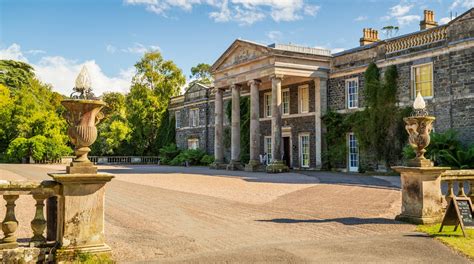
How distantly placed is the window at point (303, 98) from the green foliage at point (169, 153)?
18.2m

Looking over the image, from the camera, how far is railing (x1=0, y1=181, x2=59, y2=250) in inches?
236

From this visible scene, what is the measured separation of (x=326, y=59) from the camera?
28.8 m

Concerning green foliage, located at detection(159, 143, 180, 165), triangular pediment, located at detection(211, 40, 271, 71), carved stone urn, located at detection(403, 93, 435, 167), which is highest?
triangular pediment, located at detection(211, 40, 271, 71)

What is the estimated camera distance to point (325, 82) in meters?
28.8

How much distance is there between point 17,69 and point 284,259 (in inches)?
2424

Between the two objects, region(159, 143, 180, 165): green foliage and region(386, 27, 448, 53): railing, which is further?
region(159, 143, 180, 165): green foliage

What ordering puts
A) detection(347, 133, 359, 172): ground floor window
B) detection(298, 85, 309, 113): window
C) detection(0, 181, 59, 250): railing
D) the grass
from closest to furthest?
detection(0, 181, 59, 250): railing, the grass, detection(347, 133, 359, 172): ground floor window, detection(298, 85, 309, 113): window

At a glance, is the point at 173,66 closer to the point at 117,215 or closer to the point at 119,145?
the point at 119,145

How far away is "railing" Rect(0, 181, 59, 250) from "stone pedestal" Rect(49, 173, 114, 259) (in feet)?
0.62

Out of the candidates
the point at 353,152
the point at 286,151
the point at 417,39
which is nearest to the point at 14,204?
the point at 417,39

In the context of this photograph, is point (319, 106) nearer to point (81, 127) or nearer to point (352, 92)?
point (352, 92)

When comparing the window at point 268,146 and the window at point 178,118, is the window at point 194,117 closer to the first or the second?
the window at point 178,118

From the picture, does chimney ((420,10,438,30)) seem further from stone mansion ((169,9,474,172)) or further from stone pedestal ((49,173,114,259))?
stone pedestal ((49,173,114,259))

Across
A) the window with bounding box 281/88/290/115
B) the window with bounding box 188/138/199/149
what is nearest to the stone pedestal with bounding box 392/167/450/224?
the window with bounding box 281/88/290/115
